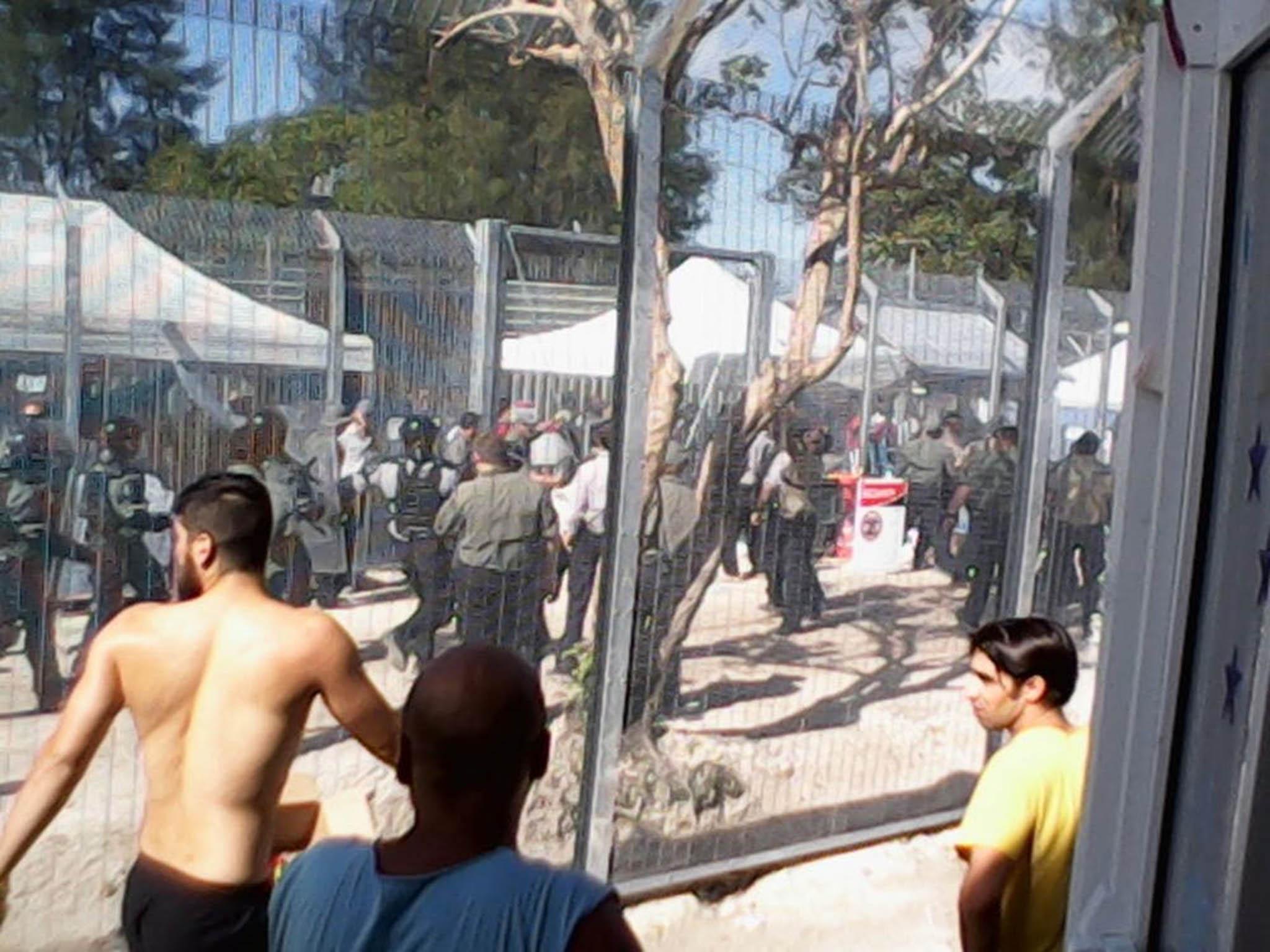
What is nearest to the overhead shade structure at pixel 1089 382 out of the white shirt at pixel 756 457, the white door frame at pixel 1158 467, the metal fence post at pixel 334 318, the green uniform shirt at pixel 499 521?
the white shirt at pixel 756 457

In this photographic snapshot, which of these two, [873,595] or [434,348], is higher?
[434,348]

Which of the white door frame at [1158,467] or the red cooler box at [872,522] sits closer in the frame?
the white door frame at [1158,467]

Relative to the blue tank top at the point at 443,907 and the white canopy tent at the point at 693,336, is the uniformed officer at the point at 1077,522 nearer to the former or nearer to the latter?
the white canopy tent at the point at 693,336

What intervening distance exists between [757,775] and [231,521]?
2.40 meters

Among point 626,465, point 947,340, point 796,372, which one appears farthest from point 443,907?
point 947,340

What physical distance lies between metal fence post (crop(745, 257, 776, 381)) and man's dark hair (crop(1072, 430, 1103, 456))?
158 centimetres

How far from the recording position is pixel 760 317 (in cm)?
455

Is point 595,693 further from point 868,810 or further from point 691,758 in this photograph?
point 868,810

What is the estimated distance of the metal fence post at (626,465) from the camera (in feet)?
13.6

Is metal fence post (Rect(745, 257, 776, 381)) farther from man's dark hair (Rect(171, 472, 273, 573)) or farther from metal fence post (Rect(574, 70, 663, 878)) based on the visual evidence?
man's dark hair (Rect(171, 472, 273, 573))

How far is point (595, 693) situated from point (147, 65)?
6.98ft

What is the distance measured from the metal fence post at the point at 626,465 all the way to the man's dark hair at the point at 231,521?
5.06ft

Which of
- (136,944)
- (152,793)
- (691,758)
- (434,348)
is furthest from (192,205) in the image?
(691,758)

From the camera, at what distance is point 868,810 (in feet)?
16.5
